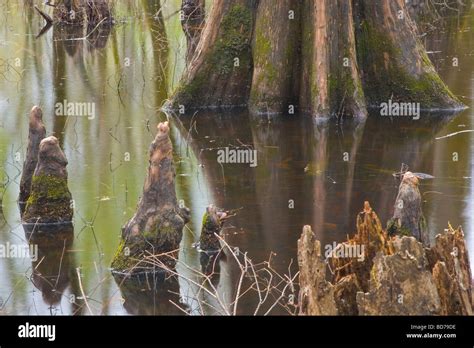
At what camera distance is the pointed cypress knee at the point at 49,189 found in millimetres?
12297

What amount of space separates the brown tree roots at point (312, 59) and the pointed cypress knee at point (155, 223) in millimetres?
6656

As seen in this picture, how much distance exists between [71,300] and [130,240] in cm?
78

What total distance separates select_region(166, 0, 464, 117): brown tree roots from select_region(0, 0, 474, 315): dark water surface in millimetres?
435

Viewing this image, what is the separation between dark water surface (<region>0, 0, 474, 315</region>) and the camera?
36.5ft

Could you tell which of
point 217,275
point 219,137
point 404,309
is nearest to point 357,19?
point 219,137

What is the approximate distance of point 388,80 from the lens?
1812cm

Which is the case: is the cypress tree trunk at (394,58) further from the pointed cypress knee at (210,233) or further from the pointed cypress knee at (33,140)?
the pointed cypress knee at (210,233)

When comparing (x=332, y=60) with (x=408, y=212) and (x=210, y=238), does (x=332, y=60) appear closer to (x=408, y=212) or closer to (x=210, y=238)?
(x=210, y=238)

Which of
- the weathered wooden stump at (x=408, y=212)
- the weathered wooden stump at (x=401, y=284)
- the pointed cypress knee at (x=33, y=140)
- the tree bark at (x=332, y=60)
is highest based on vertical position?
the tree bark at (x=332, y=60)

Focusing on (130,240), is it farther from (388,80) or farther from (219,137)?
(388,80)

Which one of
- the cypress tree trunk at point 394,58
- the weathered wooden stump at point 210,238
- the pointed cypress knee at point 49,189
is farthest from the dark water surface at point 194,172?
the cypress tree trunk at point 394,58

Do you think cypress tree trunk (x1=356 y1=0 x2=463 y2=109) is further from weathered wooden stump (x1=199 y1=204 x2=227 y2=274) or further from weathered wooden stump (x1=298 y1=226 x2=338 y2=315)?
→ weathered wooden stump (x1=298 y1=226 x2=338 y2=315)

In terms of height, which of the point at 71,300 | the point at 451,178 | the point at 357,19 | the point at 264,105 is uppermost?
the point at 357,19

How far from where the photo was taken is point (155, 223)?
36.3 ft
